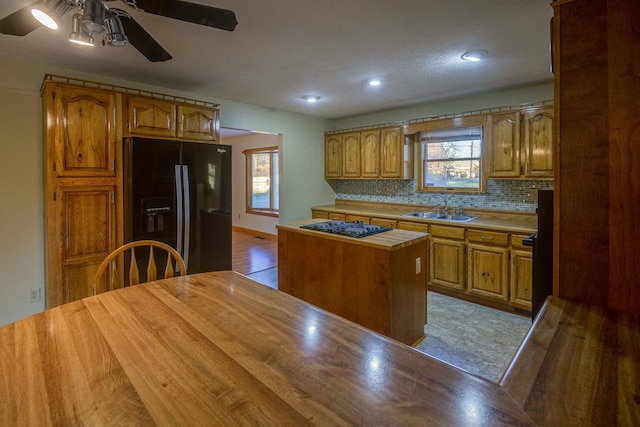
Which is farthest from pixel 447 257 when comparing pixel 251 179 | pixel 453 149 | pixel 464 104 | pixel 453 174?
pixel 251 179

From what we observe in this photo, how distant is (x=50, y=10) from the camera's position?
127cm

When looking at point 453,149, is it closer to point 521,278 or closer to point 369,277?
point 521,278

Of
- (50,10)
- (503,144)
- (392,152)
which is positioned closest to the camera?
(50,10)

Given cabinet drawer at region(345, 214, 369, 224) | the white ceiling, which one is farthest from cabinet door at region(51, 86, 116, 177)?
cabinet drawer at region(345, 214, 369, 224)

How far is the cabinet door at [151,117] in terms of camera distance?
118 inches

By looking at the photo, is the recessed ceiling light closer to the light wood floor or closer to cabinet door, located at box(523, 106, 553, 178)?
cabinet door, located at box(523, 106, 553, 178)

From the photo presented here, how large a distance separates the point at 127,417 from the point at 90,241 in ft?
8.69

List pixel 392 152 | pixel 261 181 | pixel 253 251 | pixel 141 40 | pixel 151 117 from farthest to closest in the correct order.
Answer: pixel 261 181 < pixel 253 251 < pixel 392 152 < pixel 151 117 < pixel 141 40

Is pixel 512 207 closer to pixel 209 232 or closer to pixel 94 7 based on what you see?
pixel 209 232

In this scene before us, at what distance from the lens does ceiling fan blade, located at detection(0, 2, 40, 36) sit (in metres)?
1.46

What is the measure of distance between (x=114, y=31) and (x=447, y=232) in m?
3.38

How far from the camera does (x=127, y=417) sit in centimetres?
69

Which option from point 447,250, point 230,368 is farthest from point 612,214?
point 447,250

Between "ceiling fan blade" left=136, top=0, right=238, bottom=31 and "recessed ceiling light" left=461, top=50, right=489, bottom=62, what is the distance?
6.37 feet
